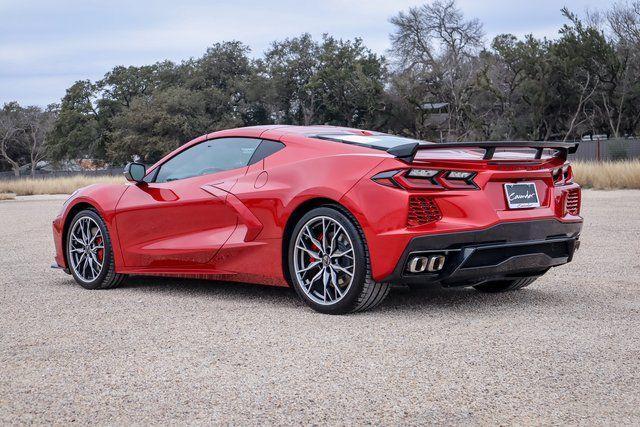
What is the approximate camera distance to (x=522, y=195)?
5848 millimetres

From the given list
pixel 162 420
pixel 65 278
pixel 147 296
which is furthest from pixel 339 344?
pixel 65 278

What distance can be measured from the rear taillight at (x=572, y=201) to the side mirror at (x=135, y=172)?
3424 millimetres

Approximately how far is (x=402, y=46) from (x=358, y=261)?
5322cm

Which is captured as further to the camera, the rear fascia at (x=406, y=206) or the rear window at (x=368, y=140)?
the rear window at (x=368, y=140)

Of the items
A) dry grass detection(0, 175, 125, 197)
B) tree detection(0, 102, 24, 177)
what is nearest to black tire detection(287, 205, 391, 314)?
dry grass detection(0, 175, 125, 197)

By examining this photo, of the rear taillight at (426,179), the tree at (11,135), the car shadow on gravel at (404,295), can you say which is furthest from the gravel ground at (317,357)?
the tree at (11,135)

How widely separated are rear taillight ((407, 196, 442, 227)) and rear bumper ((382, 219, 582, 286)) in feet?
0.37

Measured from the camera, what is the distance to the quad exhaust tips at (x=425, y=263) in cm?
550

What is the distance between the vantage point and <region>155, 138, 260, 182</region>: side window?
670cm

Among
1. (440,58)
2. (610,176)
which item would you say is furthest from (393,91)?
(610,176)

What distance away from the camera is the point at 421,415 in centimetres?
366

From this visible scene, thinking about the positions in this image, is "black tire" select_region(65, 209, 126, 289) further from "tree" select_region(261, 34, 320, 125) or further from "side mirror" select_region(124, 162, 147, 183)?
"tree" select_region(261, 34, 320, 125)

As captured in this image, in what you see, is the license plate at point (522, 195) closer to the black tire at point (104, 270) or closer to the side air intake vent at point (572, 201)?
the side air intake vent at point (572, 201)

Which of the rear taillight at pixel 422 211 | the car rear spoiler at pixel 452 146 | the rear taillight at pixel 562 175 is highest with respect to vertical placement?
the car rear spoiler at pixel 452 146
